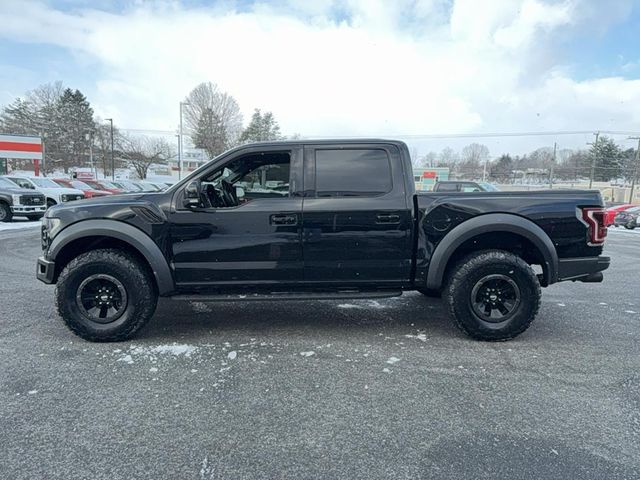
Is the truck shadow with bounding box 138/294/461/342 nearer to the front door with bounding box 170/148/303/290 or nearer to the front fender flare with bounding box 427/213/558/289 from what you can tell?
the front door with bounding box 170/148/303/290

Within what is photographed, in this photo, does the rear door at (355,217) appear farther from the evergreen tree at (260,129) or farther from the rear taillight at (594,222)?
the evergreen tree at (260,129)

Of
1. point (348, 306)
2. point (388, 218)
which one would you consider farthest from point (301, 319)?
point (388, 218)

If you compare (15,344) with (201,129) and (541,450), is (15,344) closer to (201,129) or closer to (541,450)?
(541,450)

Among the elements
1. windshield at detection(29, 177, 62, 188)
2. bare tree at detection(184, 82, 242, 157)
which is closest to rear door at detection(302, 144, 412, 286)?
windshield at detection(29, 177, 62, 188)

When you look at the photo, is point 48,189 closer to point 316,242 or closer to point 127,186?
point 127,186

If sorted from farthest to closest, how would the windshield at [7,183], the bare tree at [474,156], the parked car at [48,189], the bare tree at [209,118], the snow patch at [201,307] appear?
1. the bare tree at [474,156]
2. the bare tree at [209,118]
3. the parked car at [48,189]
4. the windshield at [7,183]
5. the snow patch at [201,307]

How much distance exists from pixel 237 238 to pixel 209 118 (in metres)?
53.8

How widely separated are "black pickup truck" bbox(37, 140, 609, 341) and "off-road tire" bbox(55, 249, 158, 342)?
0.04ft

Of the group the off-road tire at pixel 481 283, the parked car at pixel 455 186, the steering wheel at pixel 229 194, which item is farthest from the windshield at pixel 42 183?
the off-road tire at pixel 481 283

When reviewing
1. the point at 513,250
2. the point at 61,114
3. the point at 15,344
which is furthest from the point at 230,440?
the point at 61,114

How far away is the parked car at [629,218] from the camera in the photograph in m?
19.8

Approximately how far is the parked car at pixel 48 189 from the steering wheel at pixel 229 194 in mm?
14568

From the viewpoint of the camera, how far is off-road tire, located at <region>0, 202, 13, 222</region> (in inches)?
532

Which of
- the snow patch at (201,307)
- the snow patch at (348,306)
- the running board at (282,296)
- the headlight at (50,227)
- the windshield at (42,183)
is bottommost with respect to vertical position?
the snow patch at (201,307)
